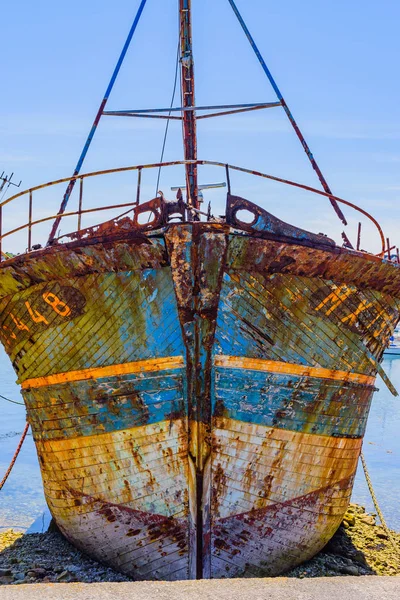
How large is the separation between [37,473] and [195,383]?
30.6 ft

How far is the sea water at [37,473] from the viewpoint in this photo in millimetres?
10367

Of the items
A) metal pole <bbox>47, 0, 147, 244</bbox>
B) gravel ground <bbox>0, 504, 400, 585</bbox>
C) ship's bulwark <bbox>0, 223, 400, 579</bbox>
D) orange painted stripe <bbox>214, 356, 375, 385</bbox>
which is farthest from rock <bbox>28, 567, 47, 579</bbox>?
metal pole <bbox>47, 0, 147, 244</bbox>

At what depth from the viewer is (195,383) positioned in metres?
5.02

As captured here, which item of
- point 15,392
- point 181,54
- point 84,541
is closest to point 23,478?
point 84,541

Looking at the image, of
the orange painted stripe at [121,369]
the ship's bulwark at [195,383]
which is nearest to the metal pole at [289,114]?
the ship's bulwark at [195,383]

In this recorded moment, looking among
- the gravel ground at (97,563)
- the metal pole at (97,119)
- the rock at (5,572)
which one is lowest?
the gravel ground at (97,563)

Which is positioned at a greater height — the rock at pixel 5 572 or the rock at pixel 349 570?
the rock at pixel 5 572

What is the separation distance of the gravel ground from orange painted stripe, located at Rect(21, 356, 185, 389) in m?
1.74

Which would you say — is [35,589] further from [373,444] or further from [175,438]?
[373,444]

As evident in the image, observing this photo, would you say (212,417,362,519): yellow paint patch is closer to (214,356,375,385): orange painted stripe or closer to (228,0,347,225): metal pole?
(214,356,375,385): orange painted stripe

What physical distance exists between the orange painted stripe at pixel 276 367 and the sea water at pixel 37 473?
537 cm

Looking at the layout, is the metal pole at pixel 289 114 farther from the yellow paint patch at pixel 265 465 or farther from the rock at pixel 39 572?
the rock at pixel 39 572

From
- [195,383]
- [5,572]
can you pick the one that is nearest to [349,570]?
[195,383]

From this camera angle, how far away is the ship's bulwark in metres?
5.00
